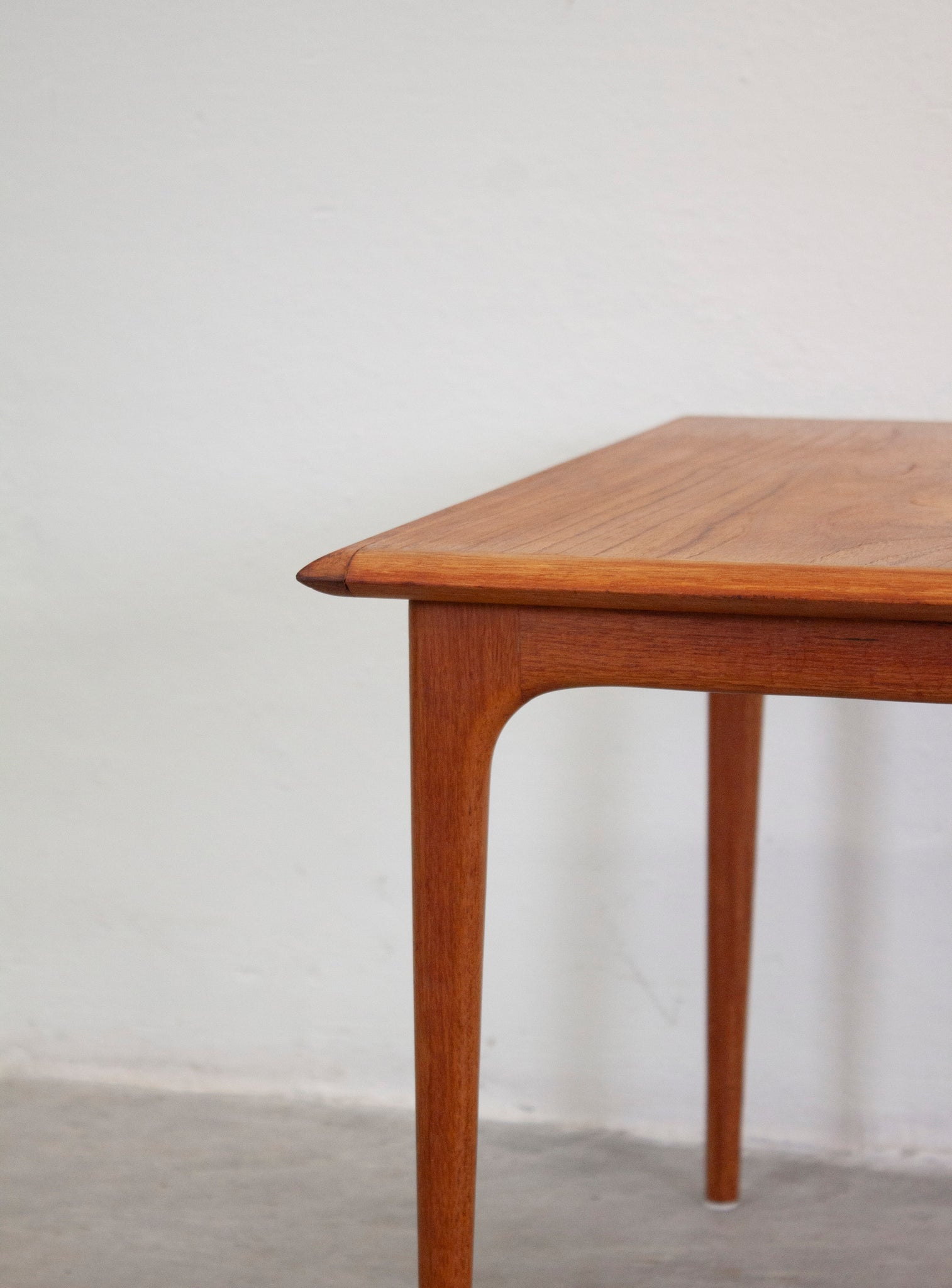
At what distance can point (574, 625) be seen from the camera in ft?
1.86

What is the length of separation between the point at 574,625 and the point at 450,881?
0.12 meters

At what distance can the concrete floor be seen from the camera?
45.7 inches

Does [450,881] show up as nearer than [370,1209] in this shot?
Yes

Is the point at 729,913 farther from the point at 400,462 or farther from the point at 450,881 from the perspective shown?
the point at 450,881

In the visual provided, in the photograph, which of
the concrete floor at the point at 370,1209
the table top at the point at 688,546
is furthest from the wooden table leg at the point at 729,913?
the table top at the point at 688,546

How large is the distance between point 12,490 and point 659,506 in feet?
3.10

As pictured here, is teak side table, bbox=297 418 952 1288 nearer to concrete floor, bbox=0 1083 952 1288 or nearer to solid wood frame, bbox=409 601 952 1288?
solid wood frame, bbox=409 601 952 1288

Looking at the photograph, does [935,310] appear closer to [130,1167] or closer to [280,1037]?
[280,1037]

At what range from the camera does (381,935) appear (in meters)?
1.46

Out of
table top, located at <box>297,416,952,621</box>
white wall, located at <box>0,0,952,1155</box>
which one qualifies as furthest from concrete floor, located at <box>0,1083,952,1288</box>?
table top, located at <box>297,416,952,621</box>

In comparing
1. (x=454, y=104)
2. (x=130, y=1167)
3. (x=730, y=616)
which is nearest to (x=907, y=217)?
(x=454, y=104)

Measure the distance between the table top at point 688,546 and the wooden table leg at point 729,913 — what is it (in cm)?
38

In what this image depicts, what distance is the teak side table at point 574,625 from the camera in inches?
21.0

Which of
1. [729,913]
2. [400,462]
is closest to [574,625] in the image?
[729,913]
